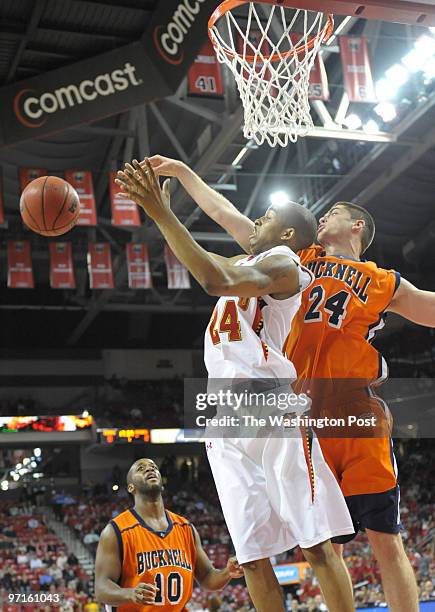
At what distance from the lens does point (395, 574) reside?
3.34 m

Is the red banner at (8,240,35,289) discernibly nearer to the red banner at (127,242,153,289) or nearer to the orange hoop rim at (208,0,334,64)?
the red banner at (127,242,153,289)

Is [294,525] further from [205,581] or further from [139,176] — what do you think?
[205,581]

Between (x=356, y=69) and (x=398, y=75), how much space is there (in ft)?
4.33

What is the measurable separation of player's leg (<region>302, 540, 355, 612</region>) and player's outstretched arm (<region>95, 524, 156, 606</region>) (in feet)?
4.28

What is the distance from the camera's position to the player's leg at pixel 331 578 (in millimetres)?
2959

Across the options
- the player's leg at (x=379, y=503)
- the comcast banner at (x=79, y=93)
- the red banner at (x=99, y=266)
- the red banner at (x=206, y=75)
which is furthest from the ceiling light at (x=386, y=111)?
the player's leg at (x=379, y=503)

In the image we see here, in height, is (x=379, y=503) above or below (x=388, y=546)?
above

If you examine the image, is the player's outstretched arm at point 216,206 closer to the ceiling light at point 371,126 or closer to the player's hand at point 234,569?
the player's hand at point 234,569

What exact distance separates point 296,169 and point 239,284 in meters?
13.6

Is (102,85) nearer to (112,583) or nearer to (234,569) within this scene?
(112,583)

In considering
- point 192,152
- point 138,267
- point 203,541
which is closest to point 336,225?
point 192,152

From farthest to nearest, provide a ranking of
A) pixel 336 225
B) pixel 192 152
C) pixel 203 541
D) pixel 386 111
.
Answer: pixel 203 541
pixel 192 152
pixel 386 111
pixel 336 225

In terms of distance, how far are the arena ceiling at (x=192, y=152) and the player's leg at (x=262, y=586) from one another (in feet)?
20.8

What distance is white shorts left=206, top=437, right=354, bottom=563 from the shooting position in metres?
2.99
